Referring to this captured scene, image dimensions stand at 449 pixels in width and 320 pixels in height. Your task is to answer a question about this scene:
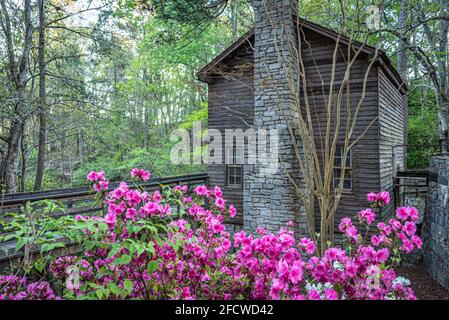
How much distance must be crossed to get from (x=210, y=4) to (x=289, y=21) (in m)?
2.77

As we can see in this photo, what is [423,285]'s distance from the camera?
17.1ft

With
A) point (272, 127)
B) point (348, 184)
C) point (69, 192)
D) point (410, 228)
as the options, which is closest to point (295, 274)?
point (410, 228)

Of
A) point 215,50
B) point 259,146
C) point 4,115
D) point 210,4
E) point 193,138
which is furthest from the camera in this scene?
point 215,50

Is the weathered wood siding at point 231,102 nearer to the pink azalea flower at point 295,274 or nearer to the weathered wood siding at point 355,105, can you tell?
the weathered wood siding at point 355,105

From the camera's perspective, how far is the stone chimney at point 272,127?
7145 millimetres

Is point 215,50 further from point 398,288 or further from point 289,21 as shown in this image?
point 398,288

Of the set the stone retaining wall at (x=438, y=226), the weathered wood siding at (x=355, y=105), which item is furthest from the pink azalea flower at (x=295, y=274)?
the weathered wood siding at (x=355, y=105)

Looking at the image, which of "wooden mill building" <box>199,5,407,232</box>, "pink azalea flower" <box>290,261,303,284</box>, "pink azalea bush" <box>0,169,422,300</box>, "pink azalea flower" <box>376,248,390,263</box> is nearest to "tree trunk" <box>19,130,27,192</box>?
"wooden mill building" <box>199,5,407,232</box>

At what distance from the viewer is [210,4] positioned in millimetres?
8680

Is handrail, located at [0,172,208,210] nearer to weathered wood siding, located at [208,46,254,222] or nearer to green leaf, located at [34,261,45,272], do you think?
weathered wood siding, located at [208,46,254,222]

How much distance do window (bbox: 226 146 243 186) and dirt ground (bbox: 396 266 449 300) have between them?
4649 millimetres

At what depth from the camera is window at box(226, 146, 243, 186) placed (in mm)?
9008
